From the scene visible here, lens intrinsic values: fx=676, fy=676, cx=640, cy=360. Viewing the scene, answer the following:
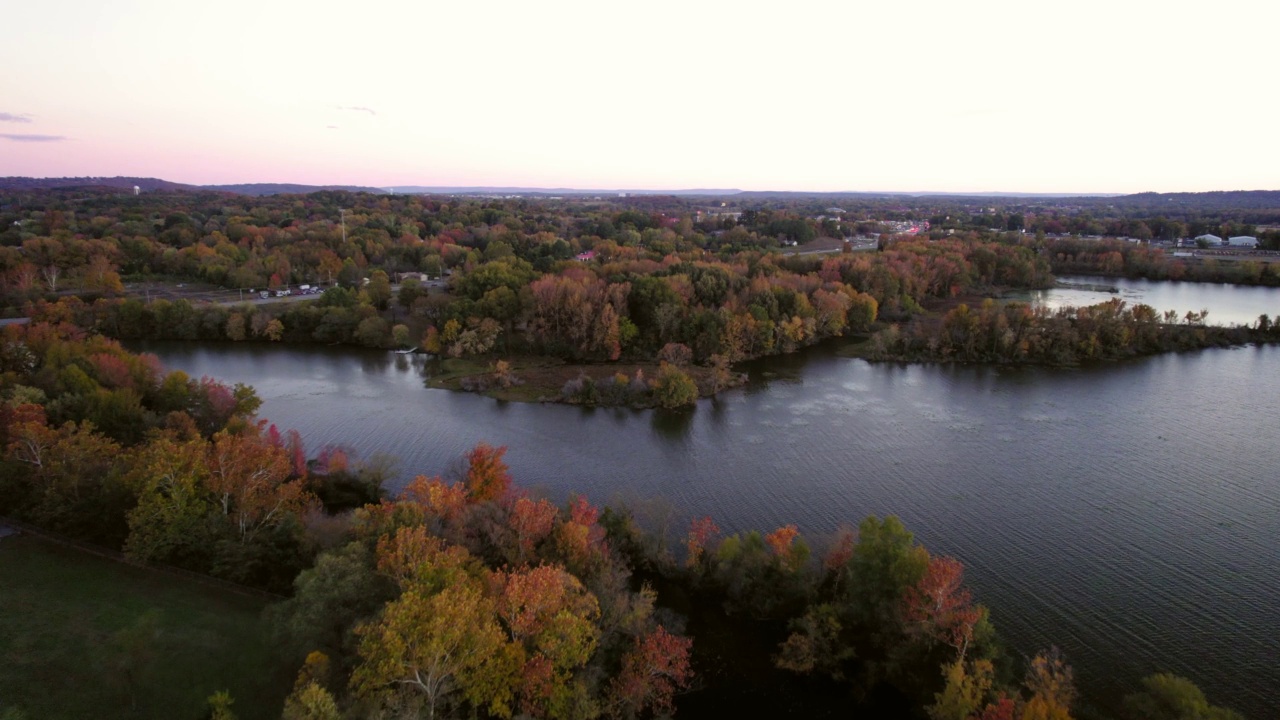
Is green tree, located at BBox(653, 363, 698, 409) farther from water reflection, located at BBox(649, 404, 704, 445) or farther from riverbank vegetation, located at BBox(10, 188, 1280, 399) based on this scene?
water reflection, located at BBox(649, 404, 704, 445)

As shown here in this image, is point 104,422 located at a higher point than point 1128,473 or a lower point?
higher

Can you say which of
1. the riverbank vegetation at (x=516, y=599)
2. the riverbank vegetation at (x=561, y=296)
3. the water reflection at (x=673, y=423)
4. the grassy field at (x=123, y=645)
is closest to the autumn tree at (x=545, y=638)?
the riverbank vegetation at (x=516, y=599)

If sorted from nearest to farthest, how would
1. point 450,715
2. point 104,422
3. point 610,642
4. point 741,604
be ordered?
1. point 450,715
2. point 610,642
3. point 741,604
4. point 104,422

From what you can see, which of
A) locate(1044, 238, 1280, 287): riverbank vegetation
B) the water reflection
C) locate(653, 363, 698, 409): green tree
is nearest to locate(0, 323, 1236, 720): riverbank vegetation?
the water reflection

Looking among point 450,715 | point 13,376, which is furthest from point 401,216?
point 450,715

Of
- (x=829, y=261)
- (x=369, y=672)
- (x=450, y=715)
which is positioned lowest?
(x=450, y=715)

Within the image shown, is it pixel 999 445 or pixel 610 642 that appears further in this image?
pixel 999 445

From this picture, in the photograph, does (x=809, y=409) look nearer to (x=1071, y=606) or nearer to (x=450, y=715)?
(x=1071, y=606)

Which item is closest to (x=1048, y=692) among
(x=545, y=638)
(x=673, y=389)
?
(x=545, y=638)
